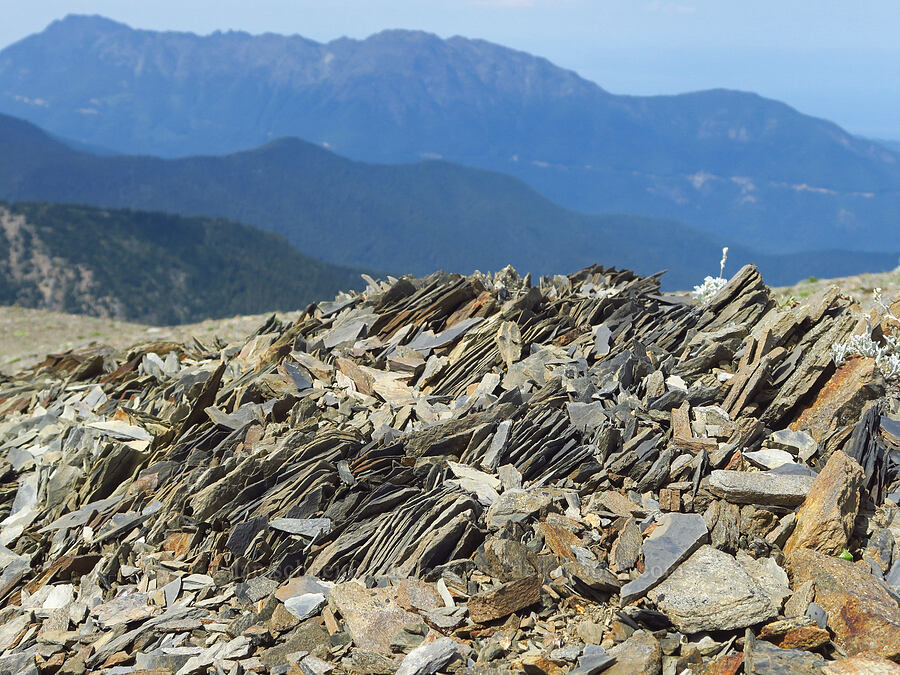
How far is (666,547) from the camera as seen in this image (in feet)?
26.6

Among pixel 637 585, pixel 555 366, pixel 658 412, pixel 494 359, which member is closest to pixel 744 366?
pixel 658 412

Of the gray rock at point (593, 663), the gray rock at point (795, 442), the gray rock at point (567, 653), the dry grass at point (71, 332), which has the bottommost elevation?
the dry grass at point (71, 332)

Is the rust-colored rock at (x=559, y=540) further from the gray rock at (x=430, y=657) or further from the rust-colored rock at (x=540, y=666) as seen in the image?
the gray rock at (x=430, y=657)

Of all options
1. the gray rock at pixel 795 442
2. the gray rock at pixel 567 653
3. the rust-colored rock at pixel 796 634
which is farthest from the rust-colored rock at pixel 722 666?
the gray rock at pixel 795 442

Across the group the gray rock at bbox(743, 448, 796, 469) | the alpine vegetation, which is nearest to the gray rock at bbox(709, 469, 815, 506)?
the gray rock at bbox(743, 448, 796, 469)

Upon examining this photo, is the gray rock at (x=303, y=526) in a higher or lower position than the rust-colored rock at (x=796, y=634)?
lower

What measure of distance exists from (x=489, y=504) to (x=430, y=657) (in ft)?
8.44

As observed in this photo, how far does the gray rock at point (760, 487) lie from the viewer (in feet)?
28.8

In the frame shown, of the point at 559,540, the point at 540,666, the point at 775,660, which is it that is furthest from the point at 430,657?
the point at 775,660

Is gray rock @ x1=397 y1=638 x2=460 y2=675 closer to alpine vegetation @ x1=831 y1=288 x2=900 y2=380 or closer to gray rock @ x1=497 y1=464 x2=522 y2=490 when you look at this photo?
gray rock @ x1=497 y1=464 x2=522 y2=490

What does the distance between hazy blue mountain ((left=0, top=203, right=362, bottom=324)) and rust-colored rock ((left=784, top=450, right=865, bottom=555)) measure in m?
165

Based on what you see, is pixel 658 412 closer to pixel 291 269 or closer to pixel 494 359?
pixel 494 359

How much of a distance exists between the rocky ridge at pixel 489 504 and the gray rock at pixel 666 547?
35 mm

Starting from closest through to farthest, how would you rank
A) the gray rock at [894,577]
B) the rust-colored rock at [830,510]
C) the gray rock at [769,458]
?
the gray rock at [894,577] → the rust-colored rock at [830,510] → the gray rock at [769,458]
